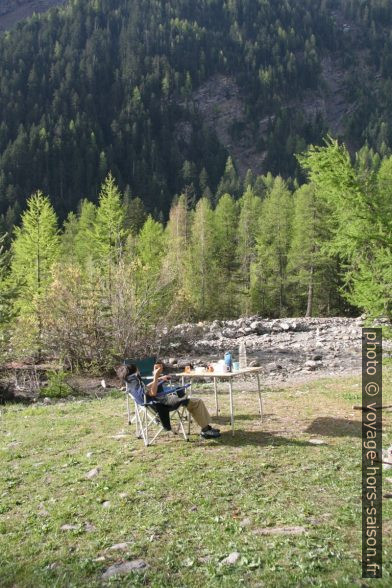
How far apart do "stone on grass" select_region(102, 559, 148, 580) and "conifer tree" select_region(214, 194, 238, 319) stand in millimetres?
36764

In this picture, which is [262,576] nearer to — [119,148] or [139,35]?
[119,148]

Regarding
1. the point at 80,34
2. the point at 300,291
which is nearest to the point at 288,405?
the point at 300,291

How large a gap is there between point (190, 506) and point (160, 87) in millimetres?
151883

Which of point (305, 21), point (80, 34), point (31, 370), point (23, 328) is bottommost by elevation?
point (31, 370)

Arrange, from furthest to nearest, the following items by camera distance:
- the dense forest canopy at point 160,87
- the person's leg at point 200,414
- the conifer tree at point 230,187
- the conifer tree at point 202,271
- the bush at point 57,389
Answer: the dense forest canopy at point 160,87
the conifer tree at point 230,187
the conifer tree at point 202,271
the bush at point 57,389
the person's leg at point 200,414

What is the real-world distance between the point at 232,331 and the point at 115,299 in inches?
448

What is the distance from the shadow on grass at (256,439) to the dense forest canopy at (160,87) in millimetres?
81871

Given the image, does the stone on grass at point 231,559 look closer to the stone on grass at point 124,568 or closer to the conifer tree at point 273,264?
the stone on grass at point 124,568

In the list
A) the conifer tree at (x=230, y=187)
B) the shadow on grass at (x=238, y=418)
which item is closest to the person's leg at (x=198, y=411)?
the shadow on grass at (x=238, y=418)

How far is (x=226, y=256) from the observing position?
4834 centimetres

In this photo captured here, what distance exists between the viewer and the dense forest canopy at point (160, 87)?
10644 centimetres

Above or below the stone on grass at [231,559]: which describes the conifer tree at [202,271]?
above

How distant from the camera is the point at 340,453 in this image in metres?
6.46

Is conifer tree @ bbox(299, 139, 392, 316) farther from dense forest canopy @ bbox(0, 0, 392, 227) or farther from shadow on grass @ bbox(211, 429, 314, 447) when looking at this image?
dense forest canopy @ bbox(0, 0, 392, 227)
